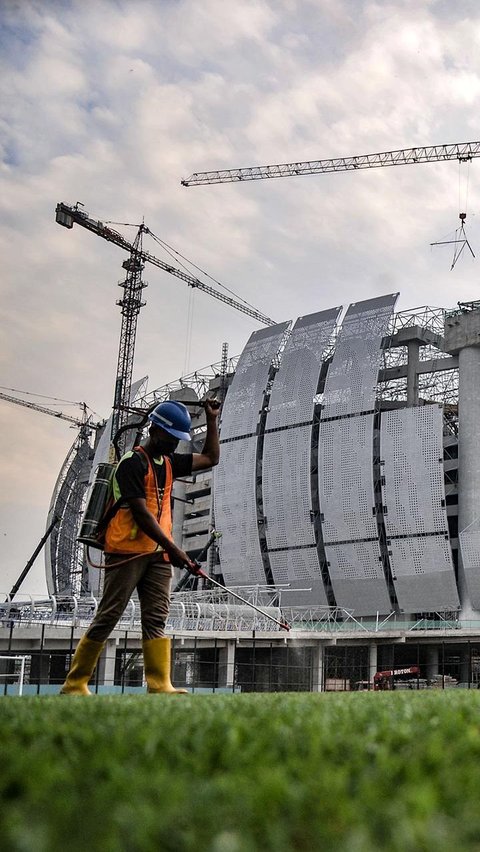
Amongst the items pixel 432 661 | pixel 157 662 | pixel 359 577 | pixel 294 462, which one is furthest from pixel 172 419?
pixel 294 462

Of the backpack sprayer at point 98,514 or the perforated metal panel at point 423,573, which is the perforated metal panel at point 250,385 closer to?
the perforated metal panel at point 423,573

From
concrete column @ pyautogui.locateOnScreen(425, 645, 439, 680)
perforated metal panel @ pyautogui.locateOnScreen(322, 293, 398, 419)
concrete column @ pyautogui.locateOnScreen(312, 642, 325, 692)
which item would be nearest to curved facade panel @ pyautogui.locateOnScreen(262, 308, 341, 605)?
perforated metal panel @ pyautogui.locateOnScreen(322, 293, 398, 419)

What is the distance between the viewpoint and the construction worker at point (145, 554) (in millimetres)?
9141

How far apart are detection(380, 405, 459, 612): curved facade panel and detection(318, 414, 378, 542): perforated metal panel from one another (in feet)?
6.14

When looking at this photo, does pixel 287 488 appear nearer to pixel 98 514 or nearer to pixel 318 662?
pixel 318 662

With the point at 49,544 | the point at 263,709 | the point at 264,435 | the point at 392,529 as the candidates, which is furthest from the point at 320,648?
the point at 49,544

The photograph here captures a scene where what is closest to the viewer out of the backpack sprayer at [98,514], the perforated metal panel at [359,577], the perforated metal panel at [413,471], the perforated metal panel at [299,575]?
the backpack sprayer at [98,514]

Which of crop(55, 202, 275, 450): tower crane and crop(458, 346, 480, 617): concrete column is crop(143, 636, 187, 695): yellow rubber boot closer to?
crop(458, 346, 480, 617): concrete column

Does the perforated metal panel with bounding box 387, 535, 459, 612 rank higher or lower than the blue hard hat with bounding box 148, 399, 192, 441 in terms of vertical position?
higher

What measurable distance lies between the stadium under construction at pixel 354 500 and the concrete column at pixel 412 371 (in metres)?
0.18

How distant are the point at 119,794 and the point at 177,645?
47.8 metres

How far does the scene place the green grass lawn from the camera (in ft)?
5.92

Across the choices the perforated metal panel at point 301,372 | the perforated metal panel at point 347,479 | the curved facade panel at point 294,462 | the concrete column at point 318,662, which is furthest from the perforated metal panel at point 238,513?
the concrete column at point 318,662

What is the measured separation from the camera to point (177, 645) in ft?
161
